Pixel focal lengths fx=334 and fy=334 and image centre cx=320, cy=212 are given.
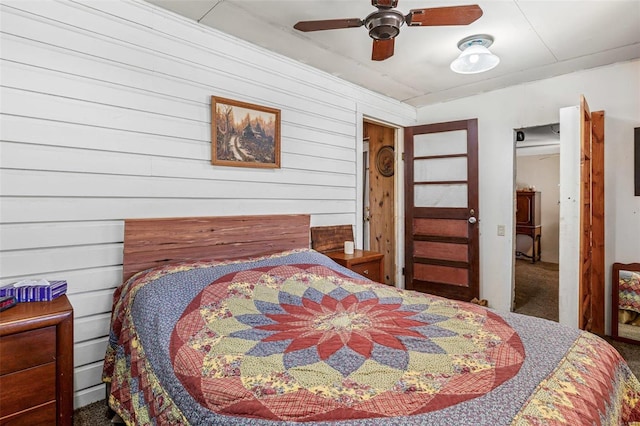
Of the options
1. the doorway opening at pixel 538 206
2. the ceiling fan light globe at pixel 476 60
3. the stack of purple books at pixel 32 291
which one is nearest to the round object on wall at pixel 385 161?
the ceiling fan light globe at pixel 476 60

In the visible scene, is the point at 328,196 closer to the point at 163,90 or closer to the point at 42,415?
the point at 163,90

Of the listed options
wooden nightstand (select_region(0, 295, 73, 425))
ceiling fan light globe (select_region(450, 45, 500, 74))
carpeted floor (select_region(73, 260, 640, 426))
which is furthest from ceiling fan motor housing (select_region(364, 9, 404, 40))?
carpeted floor (select_region(73, 260, 640, 426))

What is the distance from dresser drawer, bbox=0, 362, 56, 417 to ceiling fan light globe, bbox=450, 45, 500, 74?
325 cm

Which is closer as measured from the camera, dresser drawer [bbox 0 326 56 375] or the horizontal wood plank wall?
dresser drawer [bbox 0 326 56 375]

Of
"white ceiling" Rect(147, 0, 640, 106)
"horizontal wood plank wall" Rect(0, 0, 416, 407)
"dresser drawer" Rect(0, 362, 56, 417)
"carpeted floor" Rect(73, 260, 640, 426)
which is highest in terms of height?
"white ceiling" Rect(147, 0, 640, 106)

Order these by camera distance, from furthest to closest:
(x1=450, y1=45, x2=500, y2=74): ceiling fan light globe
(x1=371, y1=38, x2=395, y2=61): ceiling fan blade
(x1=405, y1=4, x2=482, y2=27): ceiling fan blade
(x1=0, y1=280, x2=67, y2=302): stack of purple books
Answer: (x1=450, y1=45, x2=500, y2=74): ceiling fan light globe < (x1=371, y1=38, x2=395, y2=61): ceiling fan blade < (x1=405, y1=4, x2=482, y2=27): ceiling fan blade < (x1=0, y1=280, x2=67, y2=302): stack of purple books

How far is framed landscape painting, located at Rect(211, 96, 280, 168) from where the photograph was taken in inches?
99.0

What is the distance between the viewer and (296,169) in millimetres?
3092

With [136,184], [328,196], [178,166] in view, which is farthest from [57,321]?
[328,196]

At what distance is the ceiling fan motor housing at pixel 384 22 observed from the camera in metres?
1.82

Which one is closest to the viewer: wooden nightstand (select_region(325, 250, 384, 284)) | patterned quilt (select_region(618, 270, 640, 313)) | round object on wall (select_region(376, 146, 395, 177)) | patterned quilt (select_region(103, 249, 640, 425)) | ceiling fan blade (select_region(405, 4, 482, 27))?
patterned quilt (select_region(103, 249, 640, 425))

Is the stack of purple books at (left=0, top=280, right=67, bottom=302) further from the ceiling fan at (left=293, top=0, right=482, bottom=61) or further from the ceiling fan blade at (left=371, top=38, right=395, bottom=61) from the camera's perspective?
the ceiling fan blade at (left=371, top=38, right=395, bottom=61)

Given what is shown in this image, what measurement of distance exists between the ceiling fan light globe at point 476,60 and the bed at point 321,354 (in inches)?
75.5

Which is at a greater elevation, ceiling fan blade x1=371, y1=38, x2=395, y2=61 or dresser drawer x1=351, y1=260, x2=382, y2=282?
ceiling fan blade x1=371, y1=38, x2=395, y2=61
